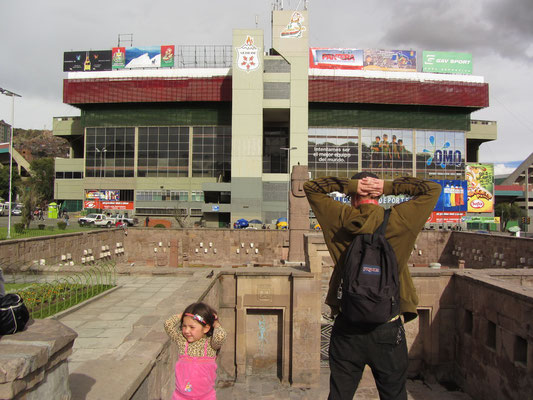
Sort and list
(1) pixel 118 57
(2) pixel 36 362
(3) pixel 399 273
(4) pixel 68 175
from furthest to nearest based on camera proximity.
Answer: (4) pixel 68 175 < (1) pixel 118 57 < (3) pixel 399 273 < (2) pixel 36 362

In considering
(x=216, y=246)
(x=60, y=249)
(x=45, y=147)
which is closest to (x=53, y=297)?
(x=60, y=249)

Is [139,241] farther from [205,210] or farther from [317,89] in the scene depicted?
[317,89]

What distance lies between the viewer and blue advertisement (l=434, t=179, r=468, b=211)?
49.5m

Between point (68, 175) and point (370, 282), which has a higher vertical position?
point (68, 175)

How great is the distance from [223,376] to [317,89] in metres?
42.1

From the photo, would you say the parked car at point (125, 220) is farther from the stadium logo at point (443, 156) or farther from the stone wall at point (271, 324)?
the stadium logo at point (443, 156)

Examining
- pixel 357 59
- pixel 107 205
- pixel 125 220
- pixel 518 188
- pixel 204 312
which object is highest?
pixel 357 59

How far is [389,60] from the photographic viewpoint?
52.2m

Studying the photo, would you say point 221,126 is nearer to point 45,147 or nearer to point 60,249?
point 60,249

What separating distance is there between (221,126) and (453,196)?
31.1m

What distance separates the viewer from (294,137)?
4562cm

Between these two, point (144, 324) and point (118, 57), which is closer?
point (144, 324)

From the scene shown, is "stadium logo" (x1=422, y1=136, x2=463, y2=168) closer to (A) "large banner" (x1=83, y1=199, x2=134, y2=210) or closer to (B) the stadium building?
(B) the stadium building

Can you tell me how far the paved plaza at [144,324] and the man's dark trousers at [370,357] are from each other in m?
2.19
